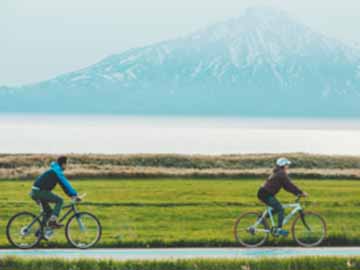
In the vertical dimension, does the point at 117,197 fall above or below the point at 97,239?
above

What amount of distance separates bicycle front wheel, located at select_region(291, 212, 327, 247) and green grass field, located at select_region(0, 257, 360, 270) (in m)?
2.36

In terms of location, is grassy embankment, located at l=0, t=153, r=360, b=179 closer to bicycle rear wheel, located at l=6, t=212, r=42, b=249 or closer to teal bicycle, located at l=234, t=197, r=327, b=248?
teal bicycle, located at l=234, t=197, r=327, b=248

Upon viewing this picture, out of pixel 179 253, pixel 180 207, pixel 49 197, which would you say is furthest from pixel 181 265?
pixel 180 207

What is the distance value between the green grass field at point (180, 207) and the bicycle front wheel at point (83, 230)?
2.13ft

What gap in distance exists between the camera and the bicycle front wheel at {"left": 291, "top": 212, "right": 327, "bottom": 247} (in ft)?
66.0

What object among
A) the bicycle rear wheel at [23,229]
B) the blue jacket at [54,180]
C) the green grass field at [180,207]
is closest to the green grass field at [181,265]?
the bicycle rear wheel at [23,229]

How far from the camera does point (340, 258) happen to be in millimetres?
18156

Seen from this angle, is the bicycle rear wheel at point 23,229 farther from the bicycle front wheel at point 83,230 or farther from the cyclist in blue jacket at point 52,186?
the bicycle front wheel at point 83,230

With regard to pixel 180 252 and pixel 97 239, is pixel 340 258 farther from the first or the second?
pixel 97 239

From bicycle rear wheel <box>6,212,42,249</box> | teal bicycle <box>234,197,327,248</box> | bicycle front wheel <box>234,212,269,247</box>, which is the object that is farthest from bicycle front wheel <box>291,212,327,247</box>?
bicycle rear wheel <box>6,212,42,249</box>

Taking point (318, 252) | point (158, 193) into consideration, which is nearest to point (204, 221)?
point (318, 252)

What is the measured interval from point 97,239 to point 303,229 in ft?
17.8

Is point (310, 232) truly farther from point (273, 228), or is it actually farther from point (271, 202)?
point (271, 202)

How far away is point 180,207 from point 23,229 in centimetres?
1188
